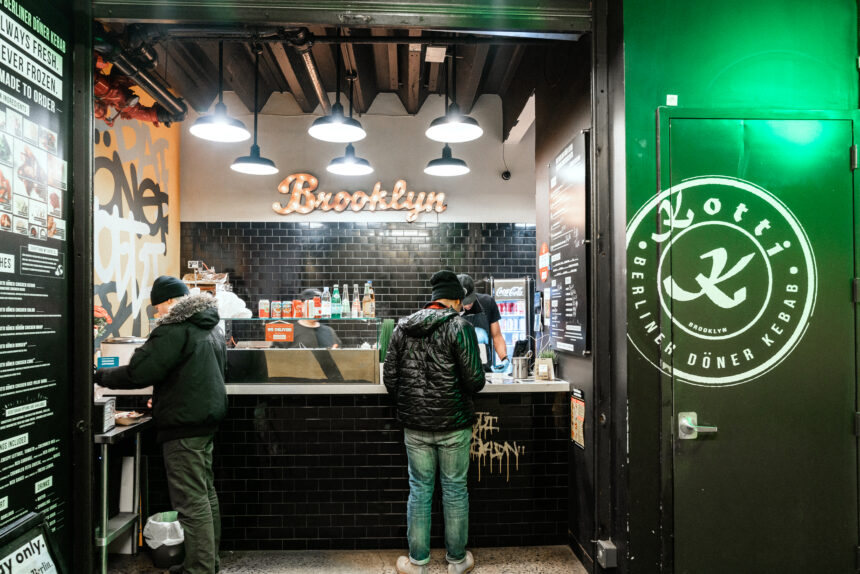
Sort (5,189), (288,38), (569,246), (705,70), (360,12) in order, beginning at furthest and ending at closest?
(288,38) < (569,246) < (705,70) < (360,12) < (5,189)

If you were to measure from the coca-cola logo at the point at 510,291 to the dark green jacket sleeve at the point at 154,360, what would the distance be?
4.48 metres

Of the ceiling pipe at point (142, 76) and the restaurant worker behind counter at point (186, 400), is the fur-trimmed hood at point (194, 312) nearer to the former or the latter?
the restaurant worker behind counter at point (186, 400)

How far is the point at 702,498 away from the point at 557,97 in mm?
2679

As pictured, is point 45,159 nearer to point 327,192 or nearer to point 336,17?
point 336,17

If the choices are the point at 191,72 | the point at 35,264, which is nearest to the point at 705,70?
the point at 35,264

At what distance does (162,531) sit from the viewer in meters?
3.31

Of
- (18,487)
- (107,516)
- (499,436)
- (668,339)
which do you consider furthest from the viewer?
(499,436)

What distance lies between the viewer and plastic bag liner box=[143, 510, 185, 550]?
10.8ft

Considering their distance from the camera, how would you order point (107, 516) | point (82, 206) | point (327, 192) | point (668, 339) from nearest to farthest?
point (82, 206) < point (668, 339) < point (107, 516) < point (327, 192)

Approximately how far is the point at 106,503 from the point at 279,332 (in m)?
1.39

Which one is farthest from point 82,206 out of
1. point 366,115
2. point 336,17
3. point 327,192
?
point 366,115

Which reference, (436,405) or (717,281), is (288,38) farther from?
(717,281)

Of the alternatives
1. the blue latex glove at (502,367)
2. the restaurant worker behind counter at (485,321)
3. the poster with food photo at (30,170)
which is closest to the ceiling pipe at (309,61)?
the poster with food photo at (30,170)

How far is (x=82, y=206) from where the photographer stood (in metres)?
2.36
